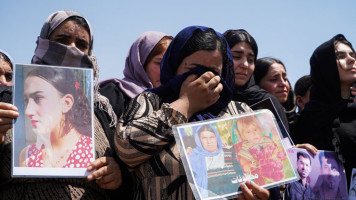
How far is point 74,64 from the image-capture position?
2602 millimetres

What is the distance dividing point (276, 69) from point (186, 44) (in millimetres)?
2457

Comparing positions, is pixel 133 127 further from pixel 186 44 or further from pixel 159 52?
pixel 159 52

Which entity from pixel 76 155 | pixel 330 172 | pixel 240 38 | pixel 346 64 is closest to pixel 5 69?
pixel 76 155

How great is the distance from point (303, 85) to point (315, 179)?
290 centimetres

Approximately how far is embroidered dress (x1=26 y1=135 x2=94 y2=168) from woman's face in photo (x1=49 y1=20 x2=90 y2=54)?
2.70 feet

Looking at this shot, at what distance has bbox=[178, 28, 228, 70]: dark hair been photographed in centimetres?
230

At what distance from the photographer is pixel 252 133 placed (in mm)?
2098

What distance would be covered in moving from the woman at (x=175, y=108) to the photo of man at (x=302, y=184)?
761mm

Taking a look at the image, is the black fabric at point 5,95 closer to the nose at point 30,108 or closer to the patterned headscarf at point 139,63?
the nose at point 30,108

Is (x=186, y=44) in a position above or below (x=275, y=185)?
above

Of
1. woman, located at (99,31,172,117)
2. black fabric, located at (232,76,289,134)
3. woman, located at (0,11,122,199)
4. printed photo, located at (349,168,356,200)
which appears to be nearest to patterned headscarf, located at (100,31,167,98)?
woman, located at (99,31,172,117)

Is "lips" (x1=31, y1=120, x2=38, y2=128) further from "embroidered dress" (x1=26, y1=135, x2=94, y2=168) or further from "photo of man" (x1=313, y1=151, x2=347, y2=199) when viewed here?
"photo of man" (x1=313, y1=151, x2=347, y2=199)

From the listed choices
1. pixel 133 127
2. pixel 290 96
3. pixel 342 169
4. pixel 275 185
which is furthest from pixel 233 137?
pixel 290 96

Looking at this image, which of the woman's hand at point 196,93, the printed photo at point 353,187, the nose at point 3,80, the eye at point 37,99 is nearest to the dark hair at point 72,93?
the eye at point 37,99
